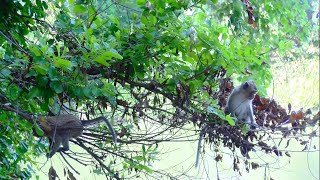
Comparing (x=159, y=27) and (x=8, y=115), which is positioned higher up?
(x=159, y=27)

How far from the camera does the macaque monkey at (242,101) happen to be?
397cm

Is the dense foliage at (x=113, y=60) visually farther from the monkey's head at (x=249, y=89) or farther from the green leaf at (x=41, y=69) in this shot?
the monkey's head at (x=249, y=89)

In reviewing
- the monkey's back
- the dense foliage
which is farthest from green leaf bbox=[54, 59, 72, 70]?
the monkey's back

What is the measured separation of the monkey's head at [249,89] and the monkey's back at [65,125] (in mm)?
1622

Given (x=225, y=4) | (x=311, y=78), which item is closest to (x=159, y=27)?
(x=225, y=4)

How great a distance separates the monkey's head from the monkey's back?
1.62 m

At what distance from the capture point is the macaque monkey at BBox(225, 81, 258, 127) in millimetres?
3968

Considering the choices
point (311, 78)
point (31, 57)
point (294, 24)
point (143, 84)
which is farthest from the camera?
point (311, 78)

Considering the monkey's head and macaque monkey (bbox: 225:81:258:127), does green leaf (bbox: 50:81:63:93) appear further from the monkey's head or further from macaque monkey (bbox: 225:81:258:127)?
the monkey's head

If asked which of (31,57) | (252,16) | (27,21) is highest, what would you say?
(252,16)

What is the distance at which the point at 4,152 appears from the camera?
2.96 meters

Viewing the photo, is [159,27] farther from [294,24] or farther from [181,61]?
[294,24]

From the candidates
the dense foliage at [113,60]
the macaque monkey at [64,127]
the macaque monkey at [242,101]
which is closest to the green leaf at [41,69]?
the dense foliage at [113,60]

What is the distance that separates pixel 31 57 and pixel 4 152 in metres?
1.01
